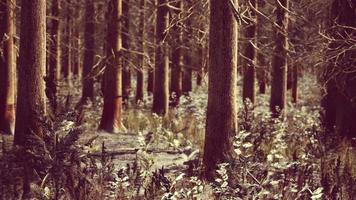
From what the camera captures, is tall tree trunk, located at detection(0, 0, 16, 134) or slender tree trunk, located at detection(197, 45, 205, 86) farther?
tall tree trunk, located at detection(0, 0, 16, 134)

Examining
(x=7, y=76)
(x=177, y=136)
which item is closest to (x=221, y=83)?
(x=177, y=136)

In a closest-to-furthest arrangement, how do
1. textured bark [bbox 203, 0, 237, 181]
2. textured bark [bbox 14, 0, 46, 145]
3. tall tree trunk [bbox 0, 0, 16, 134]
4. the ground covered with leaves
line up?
the ground covered with leaves, textured bark [bbox 203, 0, 237, 181], textured bark [bbox 14, 0, 46, 145], tall tree trunk [bbox 0, 0, 16, 134]

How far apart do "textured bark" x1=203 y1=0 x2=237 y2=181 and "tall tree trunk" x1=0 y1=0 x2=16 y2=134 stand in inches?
255

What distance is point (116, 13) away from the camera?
12.9m

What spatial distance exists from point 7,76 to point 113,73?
262cm

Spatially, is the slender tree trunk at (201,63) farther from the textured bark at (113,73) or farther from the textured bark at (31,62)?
the textured bark at (31,62)

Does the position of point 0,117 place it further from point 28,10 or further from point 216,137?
point 216,137

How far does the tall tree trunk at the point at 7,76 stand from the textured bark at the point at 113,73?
2.33 metres

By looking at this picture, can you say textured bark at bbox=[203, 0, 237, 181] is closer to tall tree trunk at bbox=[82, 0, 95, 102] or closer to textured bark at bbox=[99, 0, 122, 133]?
textured bark at bbox=[99, 0, 122, 133]

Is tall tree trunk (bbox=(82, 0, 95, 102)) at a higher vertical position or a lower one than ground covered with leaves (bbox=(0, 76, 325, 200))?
higher

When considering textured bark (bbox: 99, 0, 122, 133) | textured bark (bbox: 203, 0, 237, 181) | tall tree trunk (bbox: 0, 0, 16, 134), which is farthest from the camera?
textured bark (bbox: 99, 0, 122, 133)

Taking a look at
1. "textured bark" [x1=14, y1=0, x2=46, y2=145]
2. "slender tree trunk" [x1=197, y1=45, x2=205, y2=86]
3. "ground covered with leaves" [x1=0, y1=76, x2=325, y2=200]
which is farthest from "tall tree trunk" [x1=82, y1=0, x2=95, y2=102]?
"ground covered with leaves" [x1=0, y1=76, x2=325, y2=200]

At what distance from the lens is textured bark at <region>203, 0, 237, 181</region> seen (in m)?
7.35

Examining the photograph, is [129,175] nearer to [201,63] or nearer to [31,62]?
[31,62]
